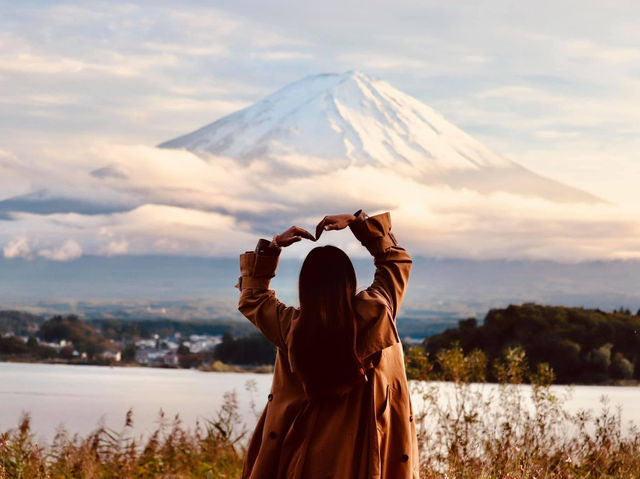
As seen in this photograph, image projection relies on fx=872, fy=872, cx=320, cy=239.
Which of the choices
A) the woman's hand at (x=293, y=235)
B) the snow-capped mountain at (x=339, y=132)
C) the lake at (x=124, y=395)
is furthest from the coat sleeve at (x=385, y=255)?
the snow-capped mountain at (x=339, y=132)

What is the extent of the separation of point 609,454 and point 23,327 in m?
22.1

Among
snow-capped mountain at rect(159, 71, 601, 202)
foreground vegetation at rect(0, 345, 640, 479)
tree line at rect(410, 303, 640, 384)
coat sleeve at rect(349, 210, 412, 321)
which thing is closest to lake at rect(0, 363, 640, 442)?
foreground vegetation at rect(0, 345, 640, 479)

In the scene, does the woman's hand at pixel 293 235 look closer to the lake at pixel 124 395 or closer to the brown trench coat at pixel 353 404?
the brown trench coat at pixel 353 404

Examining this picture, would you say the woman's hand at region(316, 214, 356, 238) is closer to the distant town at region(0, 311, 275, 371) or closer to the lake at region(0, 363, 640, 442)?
the lake at region(0, 363, 640, 442)

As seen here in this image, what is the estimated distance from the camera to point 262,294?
Result: 469 centimetres

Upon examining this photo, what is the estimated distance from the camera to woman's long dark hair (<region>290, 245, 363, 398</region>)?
4.14 m

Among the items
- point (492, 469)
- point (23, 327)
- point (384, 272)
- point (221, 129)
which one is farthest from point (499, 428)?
point (221, 129)

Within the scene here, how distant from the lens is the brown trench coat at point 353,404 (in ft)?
14.2

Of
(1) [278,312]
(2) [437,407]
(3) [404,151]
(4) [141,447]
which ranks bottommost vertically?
(4) [141,447]

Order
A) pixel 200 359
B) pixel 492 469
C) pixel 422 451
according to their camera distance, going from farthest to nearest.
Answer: pixel 200 359, pixel 422 451, pixel 492 469

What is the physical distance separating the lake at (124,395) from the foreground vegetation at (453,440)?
26 centimetres

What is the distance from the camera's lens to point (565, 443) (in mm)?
8531

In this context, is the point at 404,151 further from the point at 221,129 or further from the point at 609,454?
the point at 609,454

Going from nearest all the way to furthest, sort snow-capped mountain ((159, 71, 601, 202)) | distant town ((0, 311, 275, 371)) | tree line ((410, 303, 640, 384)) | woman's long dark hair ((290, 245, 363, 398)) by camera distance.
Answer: woman's long dark hair ((290, 245, 363, 398)) < tree line ((410, 303, 640, 384)) < distant town ((0, 311, 275, 371)) < snow-capped mountain ((159, 71, 601, 202))
